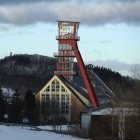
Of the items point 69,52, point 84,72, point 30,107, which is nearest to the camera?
point 30,107

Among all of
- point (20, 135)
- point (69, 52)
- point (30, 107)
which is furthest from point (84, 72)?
point (20, 135)

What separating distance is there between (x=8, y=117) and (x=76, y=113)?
48.8 ft

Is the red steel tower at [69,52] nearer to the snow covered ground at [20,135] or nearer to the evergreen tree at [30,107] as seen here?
the evergreen tree at [30,107]

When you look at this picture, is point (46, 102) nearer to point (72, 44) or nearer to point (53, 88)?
point (53, 88)

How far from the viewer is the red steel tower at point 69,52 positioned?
75.1 meters

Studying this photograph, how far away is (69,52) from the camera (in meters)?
80.1

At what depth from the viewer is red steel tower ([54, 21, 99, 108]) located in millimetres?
75125

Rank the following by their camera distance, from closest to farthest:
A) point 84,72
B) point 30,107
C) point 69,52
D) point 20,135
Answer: point 20,135, point 30,107, point 84,72, point 69,52

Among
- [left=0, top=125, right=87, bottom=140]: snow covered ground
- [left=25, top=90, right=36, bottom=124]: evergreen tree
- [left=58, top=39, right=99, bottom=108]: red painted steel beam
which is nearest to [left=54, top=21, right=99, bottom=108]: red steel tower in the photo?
[left=58, top=39, right=99, bottom=108]: red painted steel beam

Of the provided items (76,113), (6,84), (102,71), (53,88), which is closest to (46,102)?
(53,88)

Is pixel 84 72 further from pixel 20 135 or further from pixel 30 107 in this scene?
pixel 20 135

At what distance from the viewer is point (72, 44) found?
7675 centimetres

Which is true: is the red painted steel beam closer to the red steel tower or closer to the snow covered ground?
the red steel tower

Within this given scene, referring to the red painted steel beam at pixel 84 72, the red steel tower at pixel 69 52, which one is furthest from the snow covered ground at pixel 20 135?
the red steel tower at pixel 69 52
